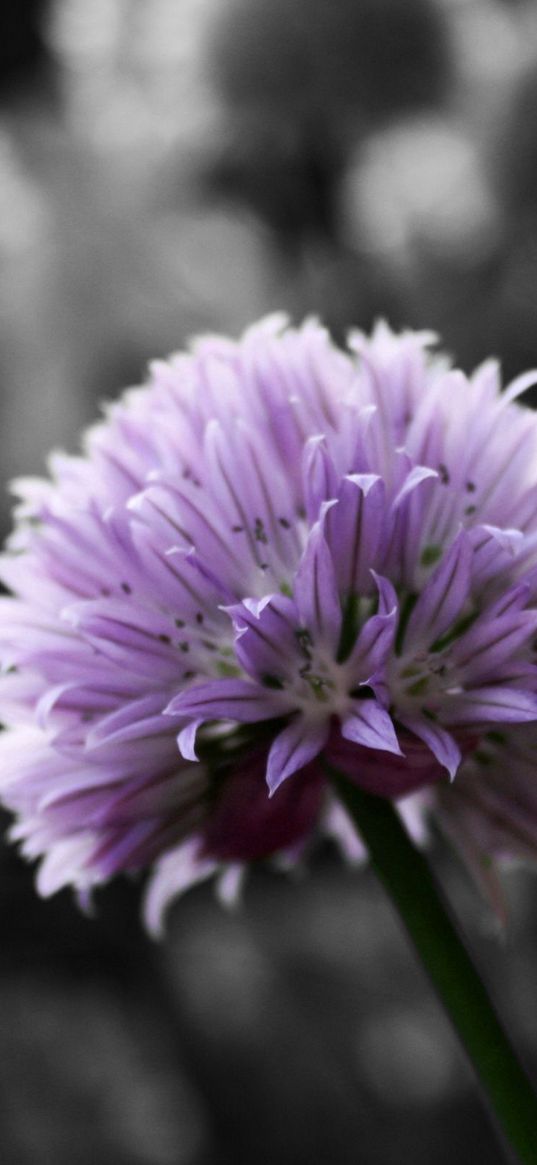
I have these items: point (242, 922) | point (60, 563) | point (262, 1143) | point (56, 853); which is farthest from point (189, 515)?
point (262, 1143)

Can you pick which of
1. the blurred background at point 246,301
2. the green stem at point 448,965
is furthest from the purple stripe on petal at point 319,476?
the blurred background at point 246,301

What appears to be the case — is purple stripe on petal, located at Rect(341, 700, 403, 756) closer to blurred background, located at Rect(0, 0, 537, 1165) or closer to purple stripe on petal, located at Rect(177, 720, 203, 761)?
purple stripe on petal, located at Rect(177, 720, 203, 761)

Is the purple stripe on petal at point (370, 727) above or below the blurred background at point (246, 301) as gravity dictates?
below

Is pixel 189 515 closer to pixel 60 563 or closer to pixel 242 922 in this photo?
pixel 60 563

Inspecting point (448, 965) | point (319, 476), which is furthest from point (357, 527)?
point (448, 965)

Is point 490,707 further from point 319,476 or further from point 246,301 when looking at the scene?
point 246,301

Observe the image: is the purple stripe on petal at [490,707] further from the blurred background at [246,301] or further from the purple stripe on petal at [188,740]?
the blurred background at [246,301]

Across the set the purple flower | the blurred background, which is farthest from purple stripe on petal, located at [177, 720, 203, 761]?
the blurred background
